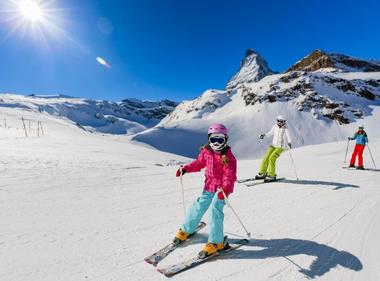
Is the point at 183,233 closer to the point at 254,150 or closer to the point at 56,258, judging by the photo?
the point at 56,258

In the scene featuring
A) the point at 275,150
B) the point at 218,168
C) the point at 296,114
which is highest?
the point at 296,114

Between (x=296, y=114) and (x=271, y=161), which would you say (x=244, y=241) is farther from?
(x=296, y=114)

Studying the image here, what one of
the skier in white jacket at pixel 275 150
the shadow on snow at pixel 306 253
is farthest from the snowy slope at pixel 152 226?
the skier in white jacket at pixel 275 150

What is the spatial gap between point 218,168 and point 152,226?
68.4 inches

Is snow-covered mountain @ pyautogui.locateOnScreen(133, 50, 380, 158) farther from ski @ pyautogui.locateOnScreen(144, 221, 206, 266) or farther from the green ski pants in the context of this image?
ski @ pyautogui.locateOnScreen(144, 221, 206, 266)

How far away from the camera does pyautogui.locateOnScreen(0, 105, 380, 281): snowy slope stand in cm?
414

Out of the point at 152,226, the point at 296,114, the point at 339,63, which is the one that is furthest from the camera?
the point at 339,63

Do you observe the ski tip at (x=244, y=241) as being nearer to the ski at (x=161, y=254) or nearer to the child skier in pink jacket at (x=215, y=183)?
the child skier in pink jacket at (x=215, y=183)

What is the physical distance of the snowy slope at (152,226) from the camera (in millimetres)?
4141

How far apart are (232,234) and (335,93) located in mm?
73269

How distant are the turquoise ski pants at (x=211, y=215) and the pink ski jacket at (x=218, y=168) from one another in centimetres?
16

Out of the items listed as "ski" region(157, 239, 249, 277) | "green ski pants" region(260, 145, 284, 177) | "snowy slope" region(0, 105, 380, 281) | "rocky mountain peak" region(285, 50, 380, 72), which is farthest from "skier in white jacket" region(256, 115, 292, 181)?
"rocky mountain peak" region(285, 50, 380, 72)

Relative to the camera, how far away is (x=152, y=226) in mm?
5680

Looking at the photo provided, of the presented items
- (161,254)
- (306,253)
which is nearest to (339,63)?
(306,253)
